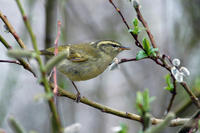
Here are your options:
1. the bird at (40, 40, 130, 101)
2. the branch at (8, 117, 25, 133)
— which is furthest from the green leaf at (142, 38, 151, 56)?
the branch at (8, 117, 25, 133)

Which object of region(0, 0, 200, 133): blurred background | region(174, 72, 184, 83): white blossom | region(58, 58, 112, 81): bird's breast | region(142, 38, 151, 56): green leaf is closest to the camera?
region(174, 72, 184, 83): white blossom

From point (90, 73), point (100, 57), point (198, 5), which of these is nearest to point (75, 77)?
point (90, 73)

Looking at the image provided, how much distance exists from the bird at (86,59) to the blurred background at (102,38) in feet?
0.73

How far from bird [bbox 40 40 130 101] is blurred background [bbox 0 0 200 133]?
0.73 feet

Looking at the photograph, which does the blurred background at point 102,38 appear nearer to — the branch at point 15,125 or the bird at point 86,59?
the bird at point 86,59

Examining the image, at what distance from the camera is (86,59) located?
3863 mm

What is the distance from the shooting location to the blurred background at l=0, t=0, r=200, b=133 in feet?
13.3

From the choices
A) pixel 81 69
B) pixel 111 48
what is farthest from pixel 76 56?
pixel 111 48

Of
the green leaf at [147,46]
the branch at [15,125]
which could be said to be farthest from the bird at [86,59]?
the branch at [15,125]

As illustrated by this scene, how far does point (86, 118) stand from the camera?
24.4 feet

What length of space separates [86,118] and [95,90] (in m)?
1.73

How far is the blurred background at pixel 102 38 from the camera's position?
13.3 feet

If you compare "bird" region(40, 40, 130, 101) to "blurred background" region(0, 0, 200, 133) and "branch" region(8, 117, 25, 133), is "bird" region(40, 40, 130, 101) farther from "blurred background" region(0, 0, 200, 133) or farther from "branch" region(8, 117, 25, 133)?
"branch" region(8, 117, 25, 133)

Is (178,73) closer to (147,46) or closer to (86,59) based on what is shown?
(147,46)
